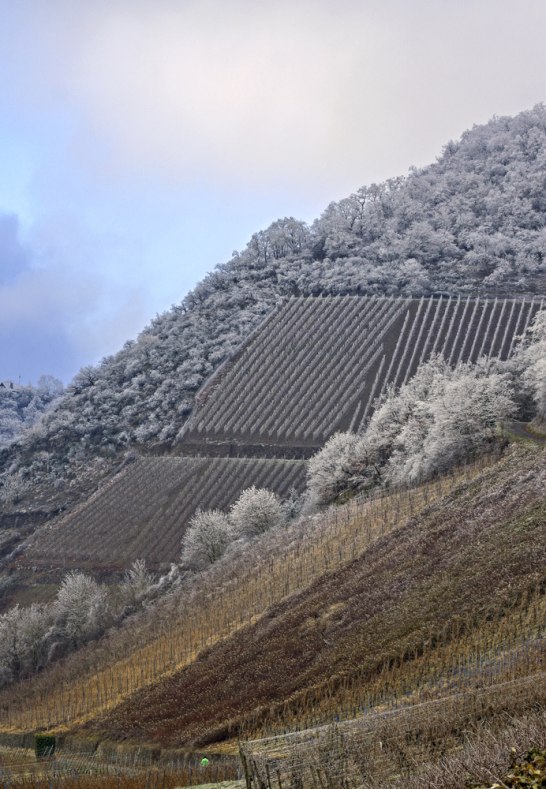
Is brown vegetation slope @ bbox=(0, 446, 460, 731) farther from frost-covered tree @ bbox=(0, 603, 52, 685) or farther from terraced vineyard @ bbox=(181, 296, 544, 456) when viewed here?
terraced vineyard @ bbox=(181, 296, 544, 456)

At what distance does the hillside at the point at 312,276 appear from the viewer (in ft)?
392

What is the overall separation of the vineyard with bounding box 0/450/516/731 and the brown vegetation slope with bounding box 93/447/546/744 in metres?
2.21

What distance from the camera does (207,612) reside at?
5775cm

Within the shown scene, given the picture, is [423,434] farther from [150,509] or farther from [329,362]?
[329,362]

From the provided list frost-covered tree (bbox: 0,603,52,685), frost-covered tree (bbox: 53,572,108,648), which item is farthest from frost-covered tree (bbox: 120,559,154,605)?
frost-covered tree (bbox: 0,603,52,685)

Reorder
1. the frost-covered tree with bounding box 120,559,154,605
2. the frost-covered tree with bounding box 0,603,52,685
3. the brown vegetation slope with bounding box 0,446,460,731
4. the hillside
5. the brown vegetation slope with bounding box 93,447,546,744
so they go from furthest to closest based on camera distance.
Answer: the hillside, the frost-covered tree with bounding box 120,559,154,605, the frost-covered tree with bounding box 0,603,52,685, the brown vegetation slope with bounding box 0,446,460,731, the brown vegetation slope with bounding box 93,447,546,744

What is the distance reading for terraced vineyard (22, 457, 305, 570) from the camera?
9006cm

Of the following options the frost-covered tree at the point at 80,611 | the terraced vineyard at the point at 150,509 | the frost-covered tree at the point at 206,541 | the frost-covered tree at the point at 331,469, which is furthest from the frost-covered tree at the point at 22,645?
the frost-covered tree at the point at 331,469

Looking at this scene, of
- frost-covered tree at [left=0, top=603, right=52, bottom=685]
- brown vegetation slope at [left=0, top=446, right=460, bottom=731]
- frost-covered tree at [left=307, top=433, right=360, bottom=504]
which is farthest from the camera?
frost-covered tree at [left=307, top=433, right=360, bottom=504]

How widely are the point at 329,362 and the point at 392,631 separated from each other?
75.1 m

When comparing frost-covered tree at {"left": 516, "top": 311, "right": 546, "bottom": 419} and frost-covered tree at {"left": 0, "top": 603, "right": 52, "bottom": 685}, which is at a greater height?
frost-covered tree at {"left": 516, "top": 311, "right": 546, "bottom": 419}

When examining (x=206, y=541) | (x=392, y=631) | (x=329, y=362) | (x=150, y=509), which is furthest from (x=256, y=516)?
(x=392, y=631)

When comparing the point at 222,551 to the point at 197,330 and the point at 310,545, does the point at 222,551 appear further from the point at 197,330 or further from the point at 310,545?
the point at 197,330

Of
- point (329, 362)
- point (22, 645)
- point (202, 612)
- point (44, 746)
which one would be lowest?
point (44, 746)
